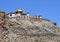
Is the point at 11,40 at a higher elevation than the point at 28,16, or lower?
lower

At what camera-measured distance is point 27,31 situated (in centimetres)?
7888

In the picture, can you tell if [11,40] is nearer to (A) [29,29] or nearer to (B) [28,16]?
(A) [29,29]

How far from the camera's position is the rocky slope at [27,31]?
74.5m

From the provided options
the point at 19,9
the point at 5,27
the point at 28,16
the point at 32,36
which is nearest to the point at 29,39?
the point at 32,36

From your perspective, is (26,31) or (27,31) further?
(27,31)

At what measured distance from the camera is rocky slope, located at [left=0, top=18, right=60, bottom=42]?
7450 centimetres

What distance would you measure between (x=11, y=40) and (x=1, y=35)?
2.91 meters

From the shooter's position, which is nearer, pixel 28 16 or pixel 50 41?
pixel 50 41

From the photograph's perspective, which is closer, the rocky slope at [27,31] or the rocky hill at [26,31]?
the rocky slope at [27,31]

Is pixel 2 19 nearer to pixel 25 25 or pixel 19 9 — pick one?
pixel 25 25

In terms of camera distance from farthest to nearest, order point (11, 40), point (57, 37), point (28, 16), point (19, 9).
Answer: point (19, 9)
point (28, 16)
point (57, 37)
point (11, 40)

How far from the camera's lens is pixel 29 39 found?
75.2m

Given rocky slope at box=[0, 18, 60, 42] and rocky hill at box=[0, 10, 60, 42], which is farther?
rocky hill at box=[0, 10, 60, 42]

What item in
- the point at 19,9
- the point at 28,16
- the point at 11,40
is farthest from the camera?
the point at 19,9
